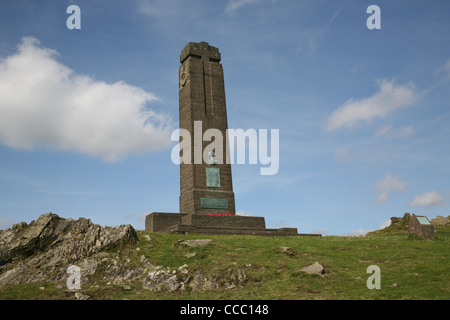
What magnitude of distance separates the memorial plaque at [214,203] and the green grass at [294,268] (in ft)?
34.3

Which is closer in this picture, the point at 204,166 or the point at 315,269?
the point at 315,269

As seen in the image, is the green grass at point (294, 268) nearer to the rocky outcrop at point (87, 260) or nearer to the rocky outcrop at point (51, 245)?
the rocky outcrop at point (87, 260)

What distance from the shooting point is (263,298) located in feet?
58.4

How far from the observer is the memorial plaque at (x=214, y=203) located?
38688 mm

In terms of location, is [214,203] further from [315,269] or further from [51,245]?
[315,269]

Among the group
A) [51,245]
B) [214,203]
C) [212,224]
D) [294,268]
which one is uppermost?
[214,203]

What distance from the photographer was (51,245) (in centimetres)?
2503

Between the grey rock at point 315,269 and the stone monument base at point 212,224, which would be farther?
the stone monument base at point 212,224

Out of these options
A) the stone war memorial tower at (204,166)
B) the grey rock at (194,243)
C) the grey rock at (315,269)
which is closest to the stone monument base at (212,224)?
the stone war memorial tower at (204,166)

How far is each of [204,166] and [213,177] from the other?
1383mm

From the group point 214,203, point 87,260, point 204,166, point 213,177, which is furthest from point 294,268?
point 204,166
